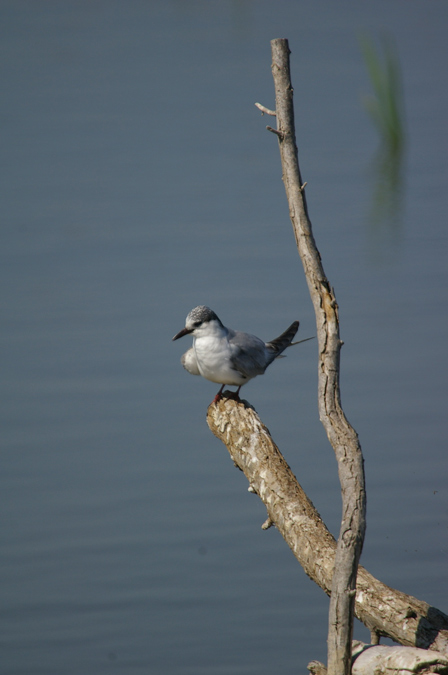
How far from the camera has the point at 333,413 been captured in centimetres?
323

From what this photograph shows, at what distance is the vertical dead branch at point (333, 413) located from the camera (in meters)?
3.09

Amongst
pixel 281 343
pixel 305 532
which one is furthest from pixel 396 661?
pixel 281 343

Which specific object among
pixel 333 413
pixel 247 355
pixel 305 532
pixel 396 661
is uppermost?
pixel 247 355

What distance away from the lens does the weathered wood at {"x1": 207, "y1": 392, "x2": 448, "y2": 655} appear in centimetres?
319

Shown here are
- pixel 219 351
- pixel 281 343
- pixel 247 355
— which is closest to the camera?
pixel 219 351

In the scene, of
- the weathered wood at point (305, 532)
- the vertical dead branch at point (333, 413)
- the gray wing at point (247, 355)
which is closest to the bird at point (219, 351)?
the gray wing at point (247, 355)

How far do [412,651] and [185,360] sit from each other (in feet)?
6.85

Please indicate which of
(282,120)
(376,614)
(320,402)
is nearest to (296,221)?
(282,120)

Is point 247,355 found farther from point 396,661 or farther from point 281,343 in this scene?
point 396,661

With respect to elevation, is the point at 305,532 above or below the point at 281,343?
below

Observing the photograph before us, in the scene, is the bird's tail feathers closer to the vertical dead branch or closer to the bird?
the bird

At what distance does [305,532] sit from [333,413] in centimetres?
64

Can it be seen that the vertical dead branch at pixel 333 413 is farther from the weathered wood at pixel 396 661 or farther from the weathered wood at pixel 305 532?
the weathered wood at pixel 305 532

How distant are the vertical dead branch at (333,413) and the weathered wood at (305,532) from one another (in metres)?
0.22
